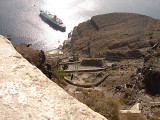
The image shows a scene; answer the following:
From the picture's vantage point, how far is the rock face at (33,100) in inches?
107

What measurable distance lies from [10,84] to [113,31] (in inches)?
2684

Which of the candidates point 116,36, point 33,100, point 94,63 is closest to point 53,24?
point 116,36

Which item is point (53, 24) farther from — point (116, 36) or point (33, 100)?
point (33, 100)

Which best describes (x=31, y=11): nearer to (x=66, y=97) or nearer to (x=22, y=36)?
(x=22, y=36)

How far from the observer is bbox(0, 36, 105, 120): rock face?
271 centimetres

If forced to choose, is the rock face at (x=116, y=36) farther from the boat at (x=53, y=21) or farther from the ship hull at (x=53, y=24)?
the boat at (x=53, y=21)

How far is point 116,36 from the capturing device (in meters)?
63.8

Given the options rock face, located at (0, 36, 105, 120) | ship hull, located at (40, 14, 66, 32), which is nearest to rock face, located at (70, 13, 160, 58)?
ship hull, located at (40, 14, 66, 32)

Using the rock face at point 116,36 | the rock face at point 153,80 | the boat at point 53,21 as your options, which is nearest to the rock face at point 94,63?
Answer: the rock face at point 116,36

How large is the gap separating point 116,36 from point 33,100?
6290 cm

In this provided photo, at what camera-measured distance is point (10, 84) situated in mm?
3098

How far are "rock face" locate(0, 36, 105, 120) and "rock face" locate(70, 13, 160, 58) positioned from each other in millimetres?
47282

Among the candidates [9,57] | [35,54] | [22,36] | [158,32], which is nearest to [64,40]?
[22,36]

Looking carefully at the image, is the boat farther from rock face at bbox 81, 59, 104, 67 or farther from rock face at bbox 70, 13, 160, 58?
rock face at bbox 81, 59, 104, 67
